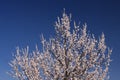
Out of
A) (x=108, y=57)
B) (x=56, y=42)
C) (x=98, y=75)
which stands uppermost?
(x=56, y=42)

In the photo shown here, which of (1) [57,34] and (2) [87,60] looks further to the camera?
(1) [57,34]

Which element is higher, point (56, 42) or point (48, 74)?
point (56, 42)

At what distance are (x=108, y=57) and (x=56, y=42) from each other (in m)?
2.65

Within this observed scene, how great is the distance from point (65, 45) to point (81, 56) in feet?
3.13

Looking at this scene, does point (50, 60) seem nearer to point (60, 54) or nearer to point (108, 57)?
point (60, 54)

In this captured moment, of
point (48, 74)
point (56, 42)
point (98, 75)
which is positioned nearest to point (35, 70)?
point (48, 74)

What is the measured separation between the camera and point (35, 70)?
12.7m

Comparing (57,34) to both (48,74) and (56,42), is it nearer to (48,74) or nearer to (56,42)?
(56,42)

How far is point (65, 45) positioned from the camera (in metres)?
13.1

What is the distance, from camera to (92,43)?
42.6ft

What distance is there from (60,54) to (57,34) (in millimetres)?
1237

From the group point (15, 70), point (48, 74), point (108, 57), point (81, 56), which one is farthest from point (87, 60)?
point (15, 70)

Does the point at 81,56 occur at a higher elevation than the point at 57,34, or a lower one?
lower

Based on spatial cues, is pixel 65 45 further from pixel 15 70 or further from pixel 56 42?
pixel 15 70
